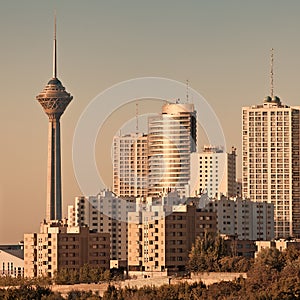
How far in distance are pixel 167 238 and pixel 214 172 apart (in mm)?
25251

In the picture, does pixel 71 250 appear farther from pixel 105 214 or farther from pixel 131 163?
pixel 131 163

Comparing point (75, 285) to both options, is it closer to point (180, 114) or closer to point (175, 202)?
point (175, 202)

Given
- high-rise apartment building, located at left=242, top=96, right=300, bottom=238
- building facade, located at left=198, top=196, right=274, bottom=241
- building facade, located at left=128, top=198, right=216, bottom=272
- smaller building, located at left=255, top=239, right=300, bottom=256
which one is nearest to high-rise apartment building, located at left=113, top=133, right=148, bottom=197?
high-rise apartment building, located at left=242, top=96, right=300, bottom=238

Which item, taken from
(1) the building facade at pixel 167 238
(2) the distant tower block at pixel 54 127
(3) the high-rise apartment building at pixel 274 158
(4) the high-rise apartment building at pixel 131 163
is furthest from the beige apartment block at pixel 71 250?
(2) the distant tower block at pixel 54 127

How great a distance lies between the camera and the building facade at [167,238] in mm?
39969

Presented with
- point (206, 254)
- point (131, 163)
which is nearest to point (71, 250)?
point (206, 254)

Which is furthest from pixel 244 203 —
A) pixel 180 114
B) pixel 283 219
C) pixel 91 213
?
pixel 180 114

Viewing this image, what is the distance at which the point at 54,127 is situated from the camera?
82.2 meters

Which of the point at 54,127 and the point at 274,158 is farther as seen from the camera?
the point at 54,127

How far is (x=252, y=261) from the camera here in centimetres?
3594

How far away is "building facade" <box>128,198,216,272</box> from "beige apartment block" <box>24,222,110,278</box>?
2.48 feet

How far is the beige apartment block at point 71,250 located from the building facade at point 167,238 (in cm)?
76

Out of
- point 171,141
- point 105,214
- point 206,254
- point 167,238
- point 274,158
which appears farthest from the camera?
point 171,141

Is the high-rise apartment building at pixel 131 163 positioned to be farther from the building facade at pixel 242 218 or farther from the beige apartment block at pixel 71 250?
the beige apartment block at pixel 71 250
